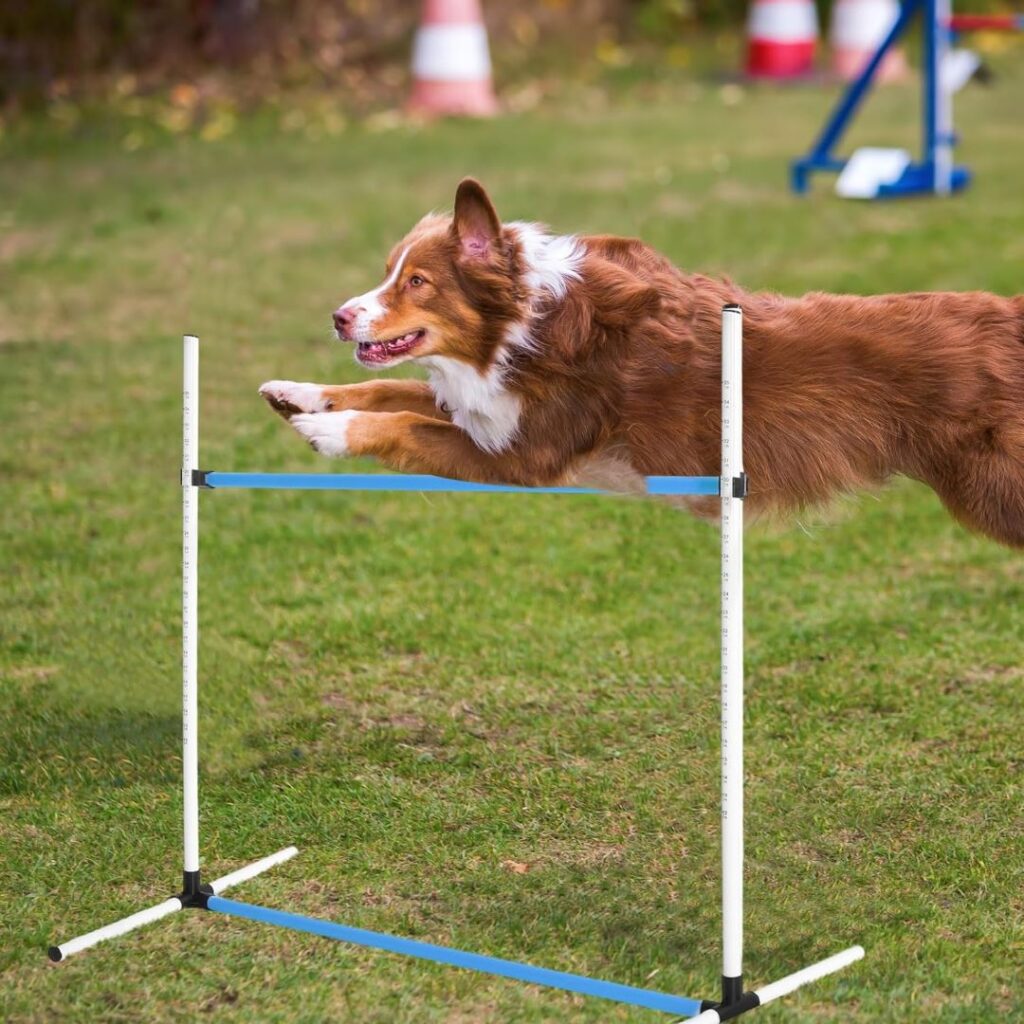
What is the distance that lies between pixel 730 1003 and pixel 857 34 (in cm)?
1359

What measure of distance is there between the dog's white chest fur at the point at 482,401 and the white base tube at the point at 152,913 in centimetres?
134

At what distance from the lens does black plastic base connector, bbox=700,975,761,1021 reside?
3721mm

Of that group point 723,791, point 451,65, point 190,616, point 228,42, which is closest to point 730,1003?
point 723,791

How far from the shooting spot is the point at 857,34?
51.9ft

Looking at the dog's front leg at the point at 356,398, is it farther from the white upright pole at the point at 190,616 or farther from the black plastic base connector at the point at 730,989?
the black plastic base connector at the point at 730,989

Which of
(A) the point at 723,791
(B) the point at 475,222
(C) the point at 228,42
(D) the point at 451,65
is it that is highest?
(C) the point at 228,42

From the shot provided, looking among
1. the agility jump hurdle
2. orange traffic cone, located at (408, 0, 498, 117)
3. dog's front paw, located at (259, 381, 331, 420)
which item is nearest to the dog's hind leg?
the agility jump hurdle

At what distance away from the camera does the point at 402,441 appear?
424 cm

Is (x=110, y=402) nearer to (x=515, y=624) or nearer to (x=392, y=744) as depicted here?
(x=515, y=624)

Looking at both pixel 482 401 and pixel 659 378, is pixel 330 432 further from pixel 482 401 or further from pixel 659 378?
pixel 659 378

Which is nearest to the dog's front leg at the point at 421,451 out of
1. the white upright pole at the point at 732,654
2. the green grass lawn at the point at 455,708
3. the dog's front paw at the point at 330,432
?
the dog's front paw at the point at 330,432

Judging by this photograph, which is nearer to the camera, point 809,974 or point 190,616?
point 809,974

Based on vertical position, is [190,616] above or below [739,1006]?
above

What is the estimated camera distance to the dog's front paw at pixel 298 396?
178 inches
